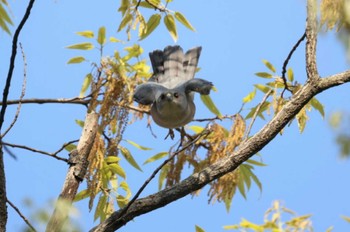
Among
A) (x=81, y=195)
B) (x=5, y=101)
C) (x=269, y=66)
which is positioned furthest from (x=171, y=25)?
(x=5, y=101)

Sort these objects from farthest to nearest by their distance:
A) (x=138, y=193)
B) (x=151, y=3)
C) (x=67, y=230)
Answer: (x=151, y=3) → (x=138, y=193) → (x=67, y=230)

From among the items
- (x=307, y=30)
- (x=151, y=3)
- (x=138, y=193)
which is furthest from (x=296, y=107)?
(x=151, y=3)

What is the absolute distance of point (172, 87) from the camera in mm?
4312

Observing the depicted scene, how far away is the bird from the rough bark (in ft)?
3.55

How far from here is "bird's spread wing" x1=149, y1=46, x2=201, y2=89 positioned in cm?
441

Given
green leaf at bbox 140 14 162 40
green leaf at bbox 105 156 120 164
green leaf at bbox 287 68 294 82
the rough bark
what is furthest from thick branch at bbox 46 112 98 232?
green leaf at bbox 287 68 294 82

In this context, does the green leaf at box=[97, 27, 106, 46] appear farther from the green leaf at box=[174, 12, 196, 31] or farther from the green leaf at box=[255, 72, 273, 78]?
the green leaf at box=[255, 72, 273, 78]

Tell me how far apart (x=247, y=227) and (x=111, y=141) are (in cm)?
138

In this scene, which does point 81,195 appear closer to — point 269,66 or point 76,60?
point 76,60

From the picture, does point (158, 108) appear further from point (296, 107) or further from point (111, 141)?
point (296, 107)

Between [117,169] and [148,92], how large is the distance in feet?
2.10

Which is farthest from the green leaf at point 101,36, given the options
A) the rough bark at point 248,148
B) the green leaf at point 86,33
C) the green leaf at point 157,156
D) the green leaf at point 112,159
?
the rough bark at point 248,148

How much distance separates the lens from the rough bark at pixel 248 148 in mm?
2750

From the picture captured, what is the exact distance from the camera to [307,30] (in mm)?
2980
